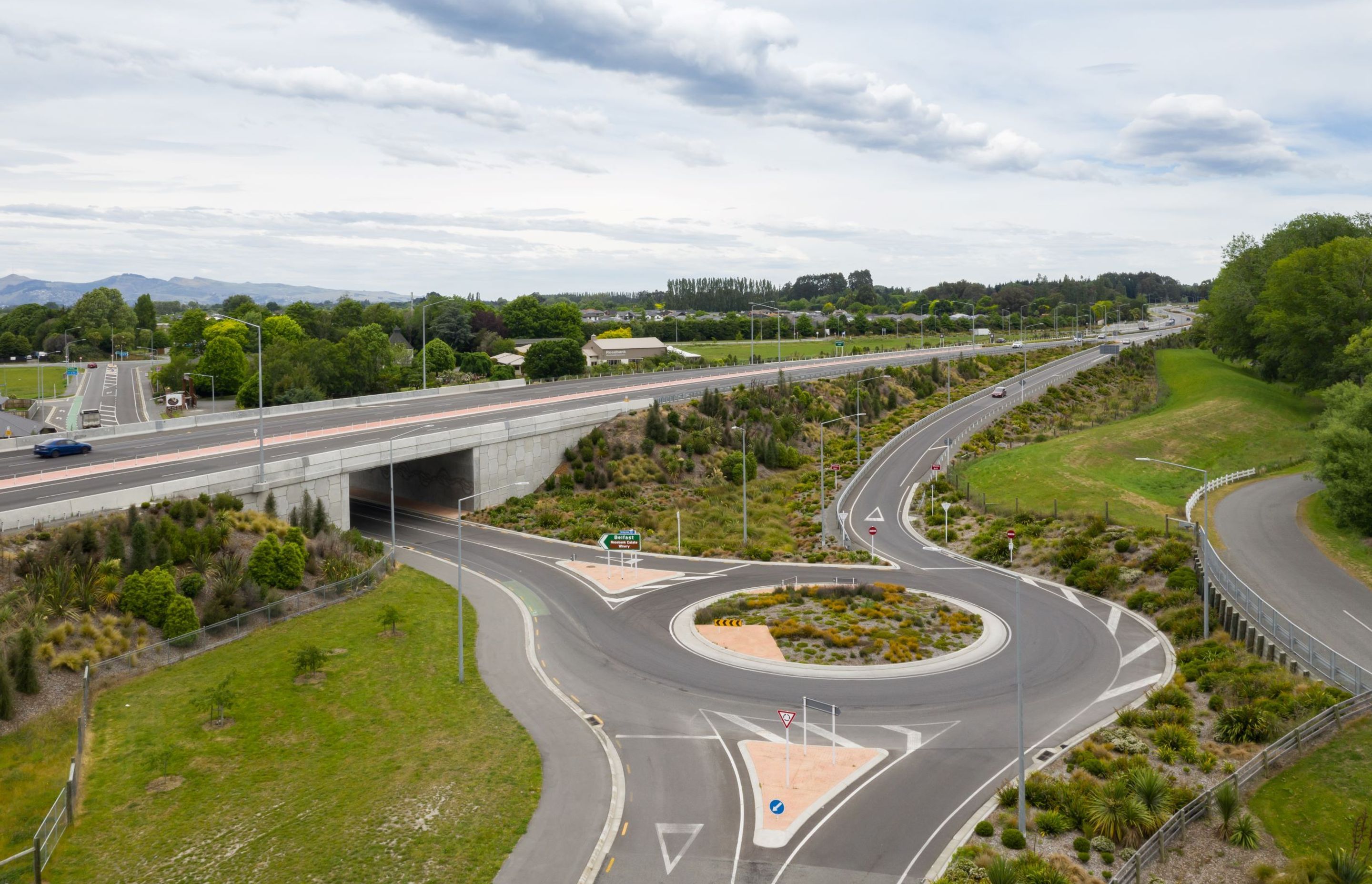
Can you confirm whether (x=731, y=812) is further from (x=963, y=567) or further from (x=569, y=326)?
(x=569, y=326)

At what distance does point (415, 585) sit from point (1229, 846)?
1478 inches

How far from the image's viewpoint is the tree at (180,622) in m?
36.2

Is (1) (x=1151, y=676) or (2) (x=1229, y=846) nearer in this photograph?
(2) (x=1229, y=846)

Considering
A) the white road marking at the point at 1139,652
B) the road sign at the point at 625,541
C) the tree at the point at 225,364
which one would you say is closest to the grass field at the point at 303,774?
the road sign at the point at 625,541

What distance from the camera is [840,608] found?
147 ft

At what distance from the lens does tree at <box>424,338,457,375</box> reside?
120875 millimetres

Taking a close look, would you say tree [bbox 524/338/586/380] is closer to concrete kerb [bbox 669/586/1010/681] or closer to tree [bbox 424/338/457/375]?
tree [bbox 424/338/457/375]

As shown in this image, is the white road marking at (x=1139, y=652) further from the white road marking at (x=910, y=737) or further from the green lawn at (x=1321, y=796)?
the white road marking at (x=910, y=737)

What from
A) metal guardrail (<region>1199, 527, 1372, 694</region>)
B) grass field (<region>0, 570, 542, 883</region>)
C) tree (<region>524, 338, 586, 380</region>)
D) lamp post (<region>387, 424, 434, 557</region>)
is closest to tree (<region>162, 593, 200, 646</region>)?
grass field (<region>0, 570, 542, 883</region>)

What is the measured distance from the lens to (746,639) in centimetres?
4034

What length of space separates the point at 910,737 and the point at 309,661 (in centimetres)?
2274

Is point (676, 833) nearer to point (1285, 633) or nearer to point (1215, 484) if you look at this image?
point (1285, 633)

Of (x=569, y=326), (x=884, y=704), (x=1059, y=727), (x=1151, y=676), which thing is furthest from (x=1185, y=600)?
(x=569, y=326)

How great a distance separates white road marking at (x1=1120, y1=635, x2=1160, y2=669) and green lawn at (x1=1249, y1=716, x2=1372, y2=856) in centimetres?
940
